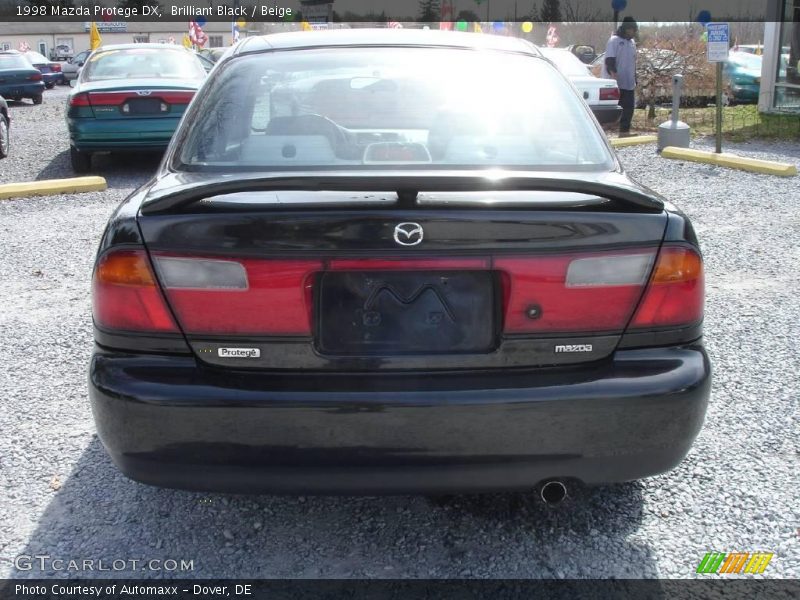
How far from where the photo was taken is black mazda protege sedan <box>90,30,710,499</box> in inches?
90.0

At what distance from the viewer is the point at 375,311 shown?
7.68 ft

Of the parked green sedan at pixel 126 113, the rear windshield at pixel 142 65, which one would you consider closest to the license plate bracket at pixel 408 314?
the parked green sedan at pixel 126 113

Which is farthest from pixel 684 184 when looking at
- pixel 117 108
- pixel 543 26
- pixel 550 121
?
pixel 543 26

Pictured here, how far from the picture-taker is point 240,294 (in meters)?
2.33

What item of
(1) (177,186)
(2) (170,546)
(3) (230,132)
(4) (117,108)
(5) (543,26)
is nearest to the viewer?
(1) (177,186)

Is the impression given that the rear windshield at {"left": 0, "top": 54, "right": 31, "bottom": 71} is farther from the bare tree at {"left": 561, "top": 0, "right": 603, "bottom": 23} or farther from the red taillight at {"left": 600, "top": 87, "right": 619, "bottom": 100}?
the bare tree at {"left": 561, "top": 0, "right": 603, "bottom": 23}

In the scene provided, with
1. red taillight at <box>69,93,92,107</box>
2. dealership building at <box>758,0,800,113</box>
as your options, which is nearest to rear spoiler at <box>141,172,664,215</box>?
red taillight at <box>69,93,92,107</box>

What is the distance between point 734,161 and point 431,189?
29.9ft

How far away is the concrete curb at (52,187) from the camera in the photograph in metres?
8.79

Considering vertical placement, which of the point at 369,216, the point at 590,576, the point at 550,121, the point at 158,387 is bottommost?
the point at 590,576

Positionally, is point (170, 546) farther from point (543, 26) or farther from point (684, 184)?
point (543, 26)

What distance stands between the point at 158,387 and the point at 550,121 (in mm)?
1688

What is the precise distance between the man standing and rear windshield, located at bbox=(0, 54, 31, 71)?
56.9 ft

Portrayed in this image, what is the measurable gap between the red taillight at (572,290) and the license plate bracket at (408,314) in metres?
0.06
